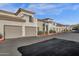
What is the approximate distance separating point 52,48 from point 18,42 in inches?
94.9

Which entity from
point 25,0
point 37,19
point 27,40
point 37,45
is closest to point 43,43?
point 37,45

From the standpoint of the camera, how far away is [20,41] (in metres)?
10.8

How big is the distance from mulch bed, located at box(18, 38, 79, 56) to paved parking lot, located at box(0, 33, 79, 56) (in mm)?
275

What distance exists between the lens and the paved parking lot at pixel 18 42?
10.1m

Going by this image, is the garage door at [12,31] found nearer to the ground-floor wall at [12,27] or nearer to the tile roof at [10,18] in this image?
the ground-floor wall at [12,27]

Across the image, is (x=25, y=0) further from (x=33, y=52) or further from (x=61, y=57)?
(x=61, y=57)

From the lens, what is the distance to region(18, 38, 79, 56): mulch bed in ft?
33.1

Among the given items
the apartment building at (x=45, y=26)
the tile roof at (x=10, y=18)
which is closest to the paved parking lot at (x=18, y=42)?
the apartment building at (x=45, y=26)

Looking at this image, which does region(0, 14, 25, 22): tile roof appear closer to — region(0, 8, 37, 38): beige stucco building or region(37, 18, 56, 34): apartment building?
region(0, 8, 37, 38): beige stucco building

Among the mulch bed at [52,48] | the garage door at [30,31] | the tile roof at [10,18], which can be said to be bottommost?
the mulch bed at [52,48]

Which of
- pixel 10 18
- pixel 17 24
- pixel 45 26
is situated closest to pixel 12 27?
pixel 17 24

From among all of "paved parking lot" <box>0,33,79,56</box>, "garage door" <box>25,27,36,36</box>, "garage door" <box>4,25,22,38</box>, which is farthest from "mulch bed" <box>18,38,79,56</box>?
"garage door" <box>4,25,22,38</box>

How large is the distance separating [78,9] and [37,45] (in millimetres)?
3874

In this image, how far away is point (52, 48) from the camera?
→ 10.7 metres
